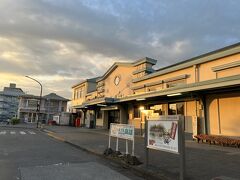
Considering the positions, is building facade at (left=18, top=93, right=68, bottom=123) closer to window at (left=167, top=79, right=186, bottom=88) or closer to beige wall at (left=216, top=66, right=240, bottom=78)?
window at (left=167, top=79, right=186, bottom=88)

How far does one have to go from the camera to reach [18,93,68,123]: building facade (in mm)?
77188

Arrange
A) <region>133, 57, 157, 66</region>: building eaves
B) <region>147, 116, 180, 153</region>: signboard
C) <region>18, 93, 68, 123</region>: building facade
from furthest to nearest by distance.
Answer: <region>18, 93, 68, 123</region>: building facade < <region>133, 57, 157, 66</region>: building eaves < <region>147, 116, 180, 153</region>: signboard

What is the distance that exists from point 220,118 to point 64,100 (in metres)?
68.4

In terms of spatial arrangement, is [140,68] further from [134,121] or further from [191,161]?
[191,161]

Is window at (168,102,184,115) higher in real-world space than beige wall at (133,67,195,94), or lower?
lower

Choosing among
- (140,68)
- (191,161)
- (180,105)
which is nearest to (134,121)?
(140,68)

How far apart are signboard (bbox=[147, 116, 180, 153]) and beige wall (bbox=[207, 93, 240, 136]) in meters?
9.64

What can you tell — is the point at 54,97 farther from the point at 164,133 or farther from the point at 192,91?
the point at 164,133

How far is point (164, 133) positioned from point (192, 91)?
10.1 meters

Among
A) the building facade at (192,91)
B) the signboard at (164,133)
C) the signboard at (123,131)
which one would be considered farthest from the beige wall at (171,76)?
the signboard at (164,133)

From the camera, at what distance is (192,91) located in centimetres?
1764

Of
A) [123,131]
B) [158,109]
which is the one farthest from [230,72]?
[123,131]

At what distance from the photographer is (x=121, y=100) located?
88.3 feet

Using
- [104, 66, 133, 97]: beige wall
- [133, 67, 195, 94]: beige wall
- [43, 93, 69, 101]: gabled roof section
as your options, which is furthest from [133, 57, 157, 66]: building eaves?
[43, 93, 69, 101]: gabled roof section
